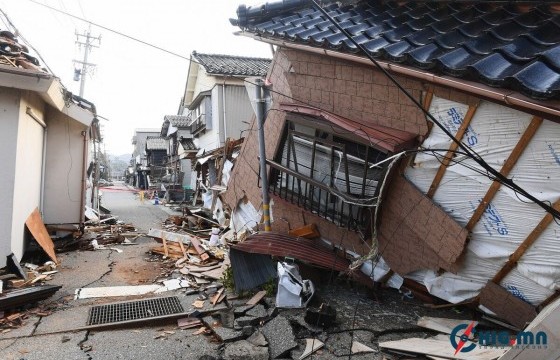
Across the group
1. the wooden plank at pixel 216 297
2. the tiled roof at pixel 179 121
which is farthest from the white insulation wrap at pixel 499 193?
the tiled roof at pixel 179 121

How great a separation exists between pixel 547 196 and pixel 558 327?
1.36m

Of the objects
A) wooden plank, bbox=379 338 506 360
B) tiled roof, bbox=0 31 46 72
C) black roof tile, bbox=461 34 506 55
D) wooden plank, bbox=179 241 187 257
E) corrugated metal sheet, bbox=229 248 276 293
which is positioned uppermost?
tiled roof, bbox=0 31 46 72

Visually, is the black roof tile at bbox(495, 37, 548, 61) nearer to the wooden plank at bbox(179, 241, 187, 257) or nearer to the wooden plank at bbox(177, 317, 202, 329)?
the wooden plank at bbox(177, 317, 202, 329)

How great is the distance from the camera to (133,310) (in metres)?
5.93

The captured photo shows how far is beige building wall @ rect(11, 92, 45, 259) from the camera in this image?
7091 mm

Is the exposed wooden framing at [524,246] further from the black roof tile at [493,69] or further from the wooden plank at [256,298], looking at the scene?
the wooden plank at [256,298]

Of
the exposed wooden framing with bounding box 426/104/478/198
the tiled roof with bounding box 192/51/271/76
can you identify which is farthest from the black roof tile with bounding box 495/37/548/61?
the tiled roof with bounding box 192/51/271/76

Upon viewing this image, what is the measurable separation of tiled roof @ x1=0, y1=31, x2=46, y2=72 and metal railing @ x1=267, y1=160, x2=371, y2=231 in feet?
17.6

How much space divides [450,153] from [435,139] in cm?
27

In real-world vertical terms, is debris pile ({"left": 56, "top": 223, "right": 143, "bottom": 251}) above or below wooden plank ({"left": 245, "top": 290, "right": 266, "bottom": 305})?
below

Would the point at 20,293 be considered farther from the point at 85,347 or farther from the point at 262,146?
the point at 262,146

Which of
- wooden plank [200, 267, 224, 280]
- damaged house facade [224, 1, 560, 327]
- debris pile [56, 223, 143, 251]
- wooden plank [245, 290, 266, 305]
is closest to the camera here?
damaged house facade [224, 1, 560, 327]

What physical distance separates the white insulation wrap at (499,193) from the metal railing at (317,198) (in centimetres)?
121

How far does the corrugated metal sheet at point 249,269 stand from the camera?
6.25 metres
